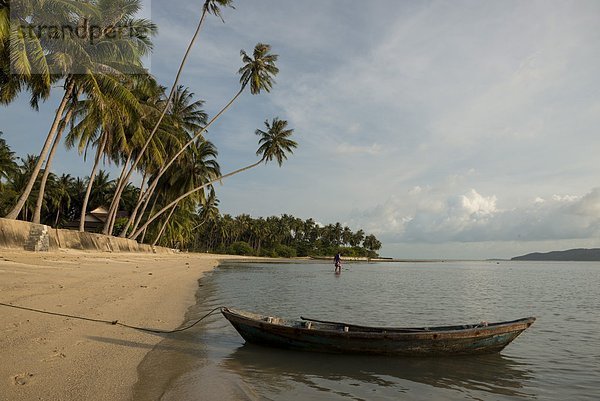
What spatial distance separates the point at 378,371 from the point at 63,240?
21.9 meters

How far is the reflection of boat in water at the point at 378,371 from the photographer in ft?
20.4

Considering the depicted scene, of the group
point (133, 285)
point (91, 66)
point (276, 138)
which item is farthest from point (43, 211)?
point (133, 285)

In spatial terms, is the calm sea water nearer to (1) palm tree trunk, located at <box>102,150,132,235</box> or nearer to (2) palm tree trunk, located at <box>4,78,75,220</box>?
(2) palm tree trunk, located at <box>4,78,75,220</box>

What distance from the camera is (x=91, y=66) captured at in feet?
72.6

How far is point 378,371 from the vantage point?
22.7ft

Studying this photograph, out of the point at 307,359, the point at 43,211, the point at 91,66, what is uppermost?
the point at 91,66

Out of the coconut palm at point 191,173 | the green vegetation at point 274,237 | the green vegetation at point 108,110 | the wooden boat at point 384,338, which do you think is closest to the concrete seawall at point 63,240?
the green vegetation at point 108,110

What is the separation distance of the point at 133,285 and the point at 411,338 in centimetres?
1012

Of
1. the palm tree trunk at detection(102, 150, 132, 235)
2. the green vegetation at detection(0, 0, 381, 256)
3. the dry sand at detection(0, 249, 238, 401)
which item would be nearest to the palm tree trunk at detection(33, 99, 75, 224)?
the green vegetation at detection(0, 0, 381, 256)

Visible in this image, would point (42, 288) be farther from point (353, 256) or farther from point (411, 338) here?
point (353, 256)

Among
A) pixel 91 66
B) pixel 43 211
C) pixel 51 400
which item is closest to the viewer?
pixel 51 400

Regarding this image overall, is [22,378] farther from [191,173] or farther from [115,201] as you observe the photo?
[191,173]

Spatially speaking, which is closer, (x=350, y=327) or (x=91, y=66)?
(x=350, y=327)

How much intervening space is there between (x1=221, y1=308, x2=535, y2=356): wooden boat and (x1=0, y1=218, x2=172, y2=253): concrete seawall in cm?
1506
